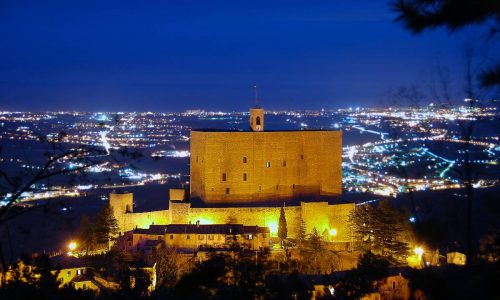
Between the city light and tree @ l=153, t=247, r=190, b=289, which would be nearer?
tree @ l=153, t=247, r=190, b=289

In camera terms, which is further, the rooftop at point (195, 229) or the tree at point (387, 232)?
the rooftop at point (195, 229)

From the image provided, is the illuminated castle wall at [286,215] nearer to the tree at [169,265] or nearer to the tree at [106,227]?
the tree at [106,227]

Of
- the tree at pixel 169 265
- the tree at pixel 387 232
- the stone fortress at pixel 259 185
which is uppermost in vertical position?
the stone fortress at pixel 259 185

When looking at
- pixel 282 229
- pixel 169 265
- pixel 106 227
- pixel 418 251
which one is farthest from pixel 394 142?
pixel 106 227

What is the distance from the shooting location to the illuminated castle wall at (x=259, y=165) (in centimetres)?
2752

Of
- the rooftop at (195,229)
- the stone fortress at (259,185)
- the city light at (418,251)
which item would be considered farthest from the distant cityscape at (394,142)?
the rooftop at (195,229)

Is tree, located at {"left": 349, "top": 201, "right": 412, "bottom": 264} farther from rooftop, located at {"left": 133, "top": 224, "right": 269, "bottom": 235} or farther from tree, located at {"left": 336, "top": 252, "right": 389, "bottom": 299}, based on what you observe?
tree, located at {"left": 336, "top": 252, "right": 389, "bottom": 299}

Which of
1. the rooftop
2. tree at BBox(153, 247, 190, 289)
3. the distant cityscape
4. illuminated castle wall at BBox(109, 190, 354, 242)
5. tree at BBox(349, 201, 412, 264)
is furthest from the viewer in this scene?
illuminated castle wall at BBox(109, 190, 354, 242)

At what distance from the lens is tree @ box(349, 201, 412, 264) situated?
72.2ft

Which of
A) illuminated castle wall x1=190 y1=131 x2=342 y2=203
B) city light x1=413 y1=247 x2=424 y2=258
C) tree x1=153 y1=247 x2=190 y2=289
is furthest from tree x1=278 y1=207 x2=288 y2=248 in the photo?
city light x1=413 y1=247 x2=424 y2=258

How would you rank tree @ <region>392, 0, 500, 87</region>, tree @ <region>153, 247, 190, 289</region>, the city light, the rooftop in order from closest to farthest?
tree @ <region>392, 0, 500, 87</region>, tree @ <region>153, 247, 190, 289</region>, the city light, the rooftop

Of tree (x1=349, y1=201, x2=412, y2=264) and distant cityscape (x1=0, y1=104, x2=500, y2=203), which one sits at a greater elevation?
distant cityscape (x1=0, y1=104, x2=500, y2=203)

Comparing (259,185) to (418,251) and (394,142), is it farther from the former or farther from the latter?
(394,142)

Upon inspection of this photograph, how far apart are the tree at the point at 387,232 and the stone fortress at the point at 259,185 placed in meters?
2.13
